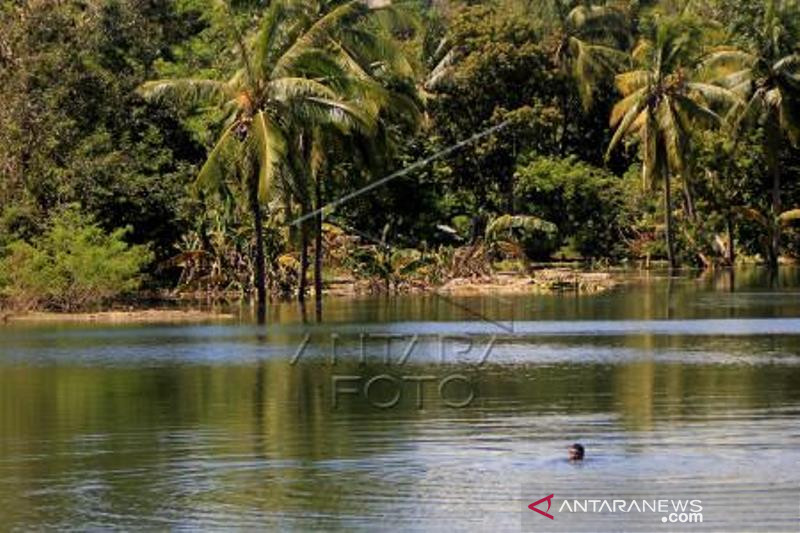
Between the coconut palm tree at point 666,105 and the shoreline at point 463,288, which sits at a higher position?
the coconut palm tree at point 666,105

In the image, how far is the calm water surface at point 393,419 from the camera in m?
14.8

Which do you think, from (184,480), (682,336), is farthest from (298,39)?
(184,480)

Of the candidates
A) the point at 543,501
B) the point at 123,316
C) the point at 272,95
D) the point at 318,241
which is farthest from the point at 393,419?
the point at 318,241

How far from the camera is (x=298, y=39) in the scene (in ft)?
125

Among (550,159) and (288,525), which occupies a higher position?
(550,159)

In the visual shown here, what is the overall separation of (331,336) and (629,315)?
24.9 feet

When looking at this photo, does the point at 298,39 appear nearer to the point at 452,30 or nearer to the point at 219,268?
the point at 219,268

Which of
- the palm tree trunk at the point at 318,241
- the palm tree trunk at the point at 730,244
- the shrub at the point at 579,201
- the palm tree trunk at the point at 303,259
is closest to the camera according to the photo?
the palm tree trunk at the point at 303,259

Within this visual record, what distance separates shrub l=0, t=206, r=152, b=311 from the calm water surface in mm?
3028

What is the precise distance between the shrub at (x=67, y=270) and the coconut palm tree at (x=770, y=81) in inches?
864

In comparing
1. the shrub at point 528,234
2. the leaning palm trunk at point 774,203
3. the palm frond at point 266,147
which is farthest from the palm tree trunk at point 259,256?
the leaning palm trunk at point 774,203

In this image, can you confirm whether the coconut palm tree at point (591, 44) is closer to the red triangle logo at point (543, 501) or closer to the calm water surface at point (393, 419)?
the calm water surface at point (393, 419)

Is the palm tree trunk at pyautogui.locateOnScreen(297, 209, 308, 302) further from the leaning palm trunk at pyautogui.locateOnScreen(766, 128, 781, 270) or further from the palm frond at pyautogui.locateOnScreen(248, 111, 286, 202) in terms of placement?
the leaning palm trunk at pyautogui.locateOnScreen(766, 128, 781, 270)

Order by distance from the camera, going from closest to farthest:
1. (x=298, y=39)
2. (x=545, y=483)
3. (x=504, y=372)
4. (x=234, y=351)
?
(x=545, y=483) → (x=504, y=372) → (x=234, y=351) → (x=298, y=39)
